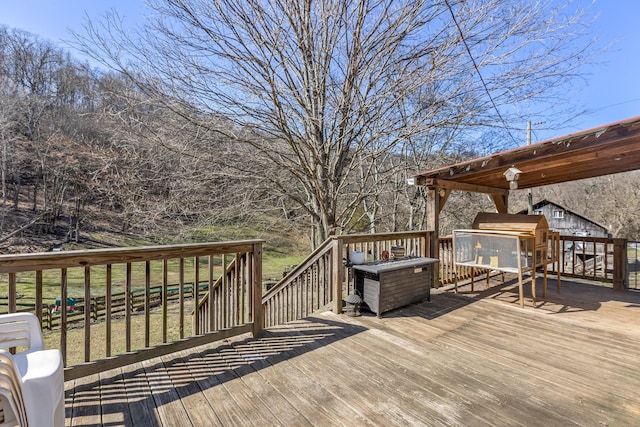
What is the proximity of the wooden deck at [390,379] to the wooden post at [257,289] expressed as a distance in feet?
0.40

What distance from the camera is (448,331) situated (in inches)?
129

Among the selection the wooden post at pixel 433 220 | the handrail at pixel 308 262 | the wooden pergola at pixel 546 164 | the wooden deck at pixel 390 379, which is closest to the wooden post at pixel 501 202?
the wooden pergola at pixel 546 164

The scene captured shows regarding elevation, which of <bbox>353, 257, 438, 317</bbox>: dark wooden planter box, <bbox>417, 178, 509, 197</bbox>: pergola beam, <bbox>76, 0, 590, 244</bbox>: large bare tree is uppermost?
<bbox>76, 0, 590, 244</bbox>: large bare tree

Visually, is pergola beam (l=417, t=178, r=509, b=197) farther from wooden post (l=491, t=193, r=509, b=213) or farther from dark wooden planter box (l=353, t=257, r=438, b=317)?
dark wooden planter box (l=353, t=257, r=438, b=317)

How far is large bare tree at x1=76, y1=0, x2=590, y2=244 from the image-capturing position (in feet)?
16.5

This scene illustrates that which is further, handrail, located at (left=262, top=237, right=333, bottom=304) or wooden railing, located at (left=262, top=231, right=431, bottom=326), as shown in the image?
handrail, located at (left=262, top=237, right=333, bottom=304)

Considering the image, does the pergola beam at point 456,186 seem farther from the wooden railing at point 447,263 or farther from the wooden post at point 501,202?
the wooden railing at point 447,263

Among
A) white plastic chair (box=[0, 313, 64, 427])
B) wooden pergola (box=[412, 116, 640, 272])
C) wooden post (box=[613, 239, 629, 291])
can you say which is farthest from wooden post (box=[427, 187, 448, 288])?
white plastic chair (box=[0, 313, 64, 427])

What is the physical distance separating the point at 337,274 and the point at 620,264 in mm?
4879

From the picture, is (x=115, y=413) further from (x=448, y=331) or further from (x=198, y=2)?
(x=198, y=2)

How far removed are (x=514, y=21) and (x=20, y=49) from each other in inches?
693

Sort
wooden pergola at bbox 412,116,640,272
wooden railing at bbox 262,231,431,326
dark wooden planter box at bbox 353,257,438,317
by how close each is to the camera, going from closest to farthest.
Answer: wooden pergola at bbox 412,116,640,272 < dark wooden planter box at bbox 353,257,438,317 < wooden railing at bbox 262,231,431,326

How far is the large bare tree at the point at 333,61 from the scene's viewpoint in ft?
16.5

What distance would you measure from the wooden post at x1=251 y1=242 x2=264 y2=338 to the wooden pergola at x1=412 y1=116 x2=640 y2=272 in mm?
3002
